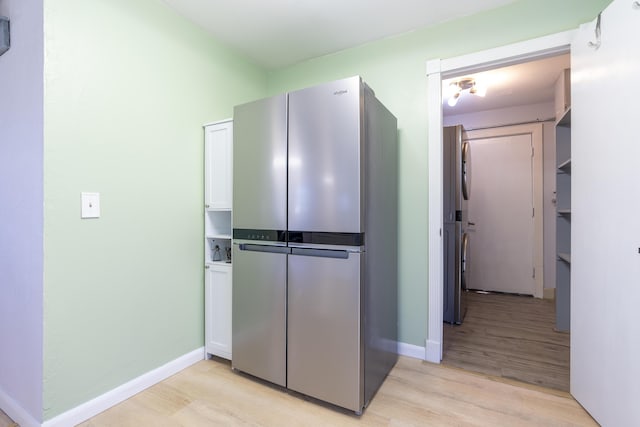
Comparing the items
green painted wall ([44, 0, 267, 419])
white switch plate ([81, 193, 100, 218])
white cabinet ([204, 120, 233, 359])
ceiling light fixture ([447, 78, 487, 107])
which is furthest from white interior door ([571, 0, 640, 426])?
white switch plate ([81, 193, 100, 218])

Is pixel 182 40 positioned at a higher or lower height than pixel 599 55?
higher

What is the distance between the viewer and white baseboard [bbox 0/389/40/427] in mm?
1432

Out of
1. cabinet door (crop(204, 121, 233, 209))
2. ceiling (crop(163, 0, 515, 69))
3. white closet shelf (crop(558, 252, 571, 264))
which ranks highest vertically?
ceiling (crop(163, 0, 515, 69))

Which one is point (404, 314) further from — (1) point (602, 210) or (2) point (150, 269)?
(2) point (150, 269)

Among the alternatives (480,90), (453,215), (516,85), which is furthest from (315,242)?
(516,85)

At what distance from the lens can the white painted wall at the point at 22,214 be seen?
4.59ft

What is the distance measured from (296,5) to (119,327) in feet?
7.43

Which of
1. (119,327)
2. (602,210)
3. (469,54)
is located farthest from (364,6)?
(119,327)

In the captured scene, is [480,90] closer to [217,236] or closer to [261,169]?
[261,169]

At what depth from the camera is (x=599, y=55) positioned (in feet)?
4.73

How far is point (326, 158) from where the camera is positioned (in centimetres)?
160

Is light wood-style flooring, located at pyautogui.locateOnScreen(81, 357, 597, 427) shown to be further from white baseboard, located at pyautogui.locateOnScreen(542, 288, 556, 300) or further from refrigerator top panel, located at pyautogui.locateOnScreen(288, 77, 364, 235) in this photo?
white baseboard, located at pyautogui.locateOnScreen(542, 288, 556, 300)

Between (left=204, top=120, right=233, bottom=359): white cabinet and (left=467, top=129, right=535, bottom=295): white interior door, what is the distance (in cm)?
353

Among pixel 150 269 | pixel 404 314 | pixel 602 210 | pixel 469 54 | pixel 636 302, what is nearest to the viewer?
pixel 636 302
